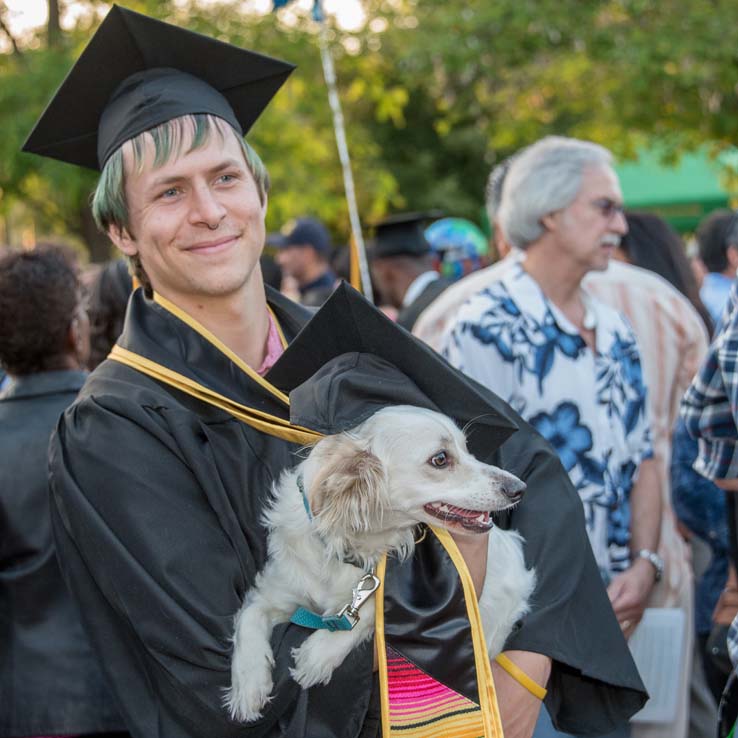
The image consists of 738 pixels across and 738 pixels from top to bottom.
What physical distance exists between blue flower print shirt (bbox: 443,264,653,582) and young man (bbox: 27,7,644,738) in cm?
94

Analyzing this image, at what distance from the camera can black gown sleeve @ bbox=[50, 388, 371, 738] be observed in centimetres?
216

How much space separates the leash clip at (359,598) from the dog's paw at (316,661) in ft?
0.15

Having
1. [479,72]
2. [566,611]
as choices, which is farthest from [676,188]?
[566,611]

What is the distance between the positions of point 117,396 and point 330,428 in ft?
1.70

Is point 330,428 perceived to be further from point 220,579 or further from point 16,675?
point 16,675

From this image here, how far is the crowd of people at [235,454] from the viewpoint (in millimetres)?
2166

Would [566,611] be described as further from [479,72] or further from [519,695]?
[479,72]

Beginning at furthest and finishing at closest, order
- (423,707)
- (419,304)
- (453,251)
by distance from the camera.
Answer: (453,251) < (419,304) < (423,707)

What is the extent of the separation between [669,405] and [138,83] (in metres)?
2.83

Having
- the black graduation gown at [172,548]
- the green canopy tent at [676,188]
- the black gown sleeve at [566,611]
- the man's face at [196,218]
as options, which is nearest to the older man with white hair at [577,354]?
the black gown sleeve at [566,611]

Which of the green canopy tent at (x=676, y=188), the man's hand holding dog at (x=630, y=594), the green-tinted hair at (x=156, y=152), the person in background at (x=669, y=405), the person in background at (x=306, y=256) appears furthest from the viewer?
the green canopy tent at (x=676, y=188)

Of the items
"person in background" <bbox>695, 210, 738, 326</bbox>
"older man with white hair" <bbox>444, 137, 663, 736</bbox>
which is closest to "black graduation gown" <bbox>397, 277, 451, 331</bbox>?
"person in background" <bbox>695, 210, 738, 326</bbox>

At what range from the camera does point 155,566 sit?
7.14ft

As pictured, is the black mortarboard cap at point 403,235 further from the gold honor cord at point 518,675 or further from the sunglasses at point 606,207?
the gold honor cord at point 518,675
